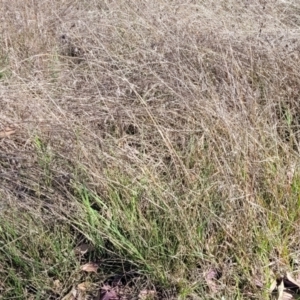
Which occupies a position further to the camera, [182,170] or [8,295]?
[182,170]

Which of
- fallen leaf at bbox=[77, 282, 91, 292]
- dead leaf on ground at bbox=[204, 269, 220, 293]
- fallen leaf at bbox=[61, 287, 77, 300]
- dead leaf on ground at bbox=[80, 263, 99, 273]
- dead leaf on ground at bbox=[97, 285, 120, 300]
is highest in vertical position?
dead leaf on ground at bbox=[204, 269, 220, 293]

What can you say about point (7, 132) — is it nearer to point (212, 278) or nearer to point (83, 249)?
point (83, 249)

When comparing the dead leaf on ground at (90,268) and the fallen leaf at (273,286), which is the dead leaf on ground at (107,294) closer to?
the dead leaf on ground at (90,268)

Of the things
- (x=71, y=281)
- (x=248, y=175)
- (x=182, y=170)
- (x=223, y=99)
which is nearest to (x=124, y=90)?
(x=223, y=99)

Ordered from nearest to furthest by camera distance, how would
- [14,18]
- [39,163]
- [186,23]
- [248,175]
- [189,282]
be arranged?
[189,282] → [248,175] → [39,163] → [186,23] → [14,18]

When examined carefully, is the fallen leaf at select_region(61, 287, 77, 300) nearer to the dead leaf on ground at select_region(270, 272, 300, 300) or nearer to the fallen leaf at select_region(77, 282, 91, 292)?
the fallen leaf at select_region(77, 282, 91, 292)

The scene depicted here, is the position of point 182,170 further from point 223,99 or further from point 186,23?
point 186,23

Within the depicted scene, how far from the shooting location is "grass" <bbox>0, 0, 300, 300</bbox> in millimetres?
1706

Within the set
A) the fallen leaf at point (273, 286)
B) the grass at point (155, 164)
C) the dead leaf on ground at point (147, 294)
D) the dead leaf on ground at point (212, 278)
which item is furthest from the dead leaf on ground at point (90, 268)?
the fallen leaf at point (273, 286)

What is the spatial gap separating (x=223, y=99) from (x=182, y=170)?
45 centimetres

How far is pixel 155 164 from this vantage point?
6.58 ft

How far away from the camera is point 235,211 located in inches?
68.9

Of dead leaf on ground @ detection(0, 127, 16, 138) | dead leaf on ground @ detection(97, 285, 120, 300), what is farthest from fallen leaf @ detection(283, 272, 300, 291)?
dead leaf on ground @ detection(0, 127, 16, 138)

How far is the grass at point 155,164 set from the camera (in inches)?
67.2
